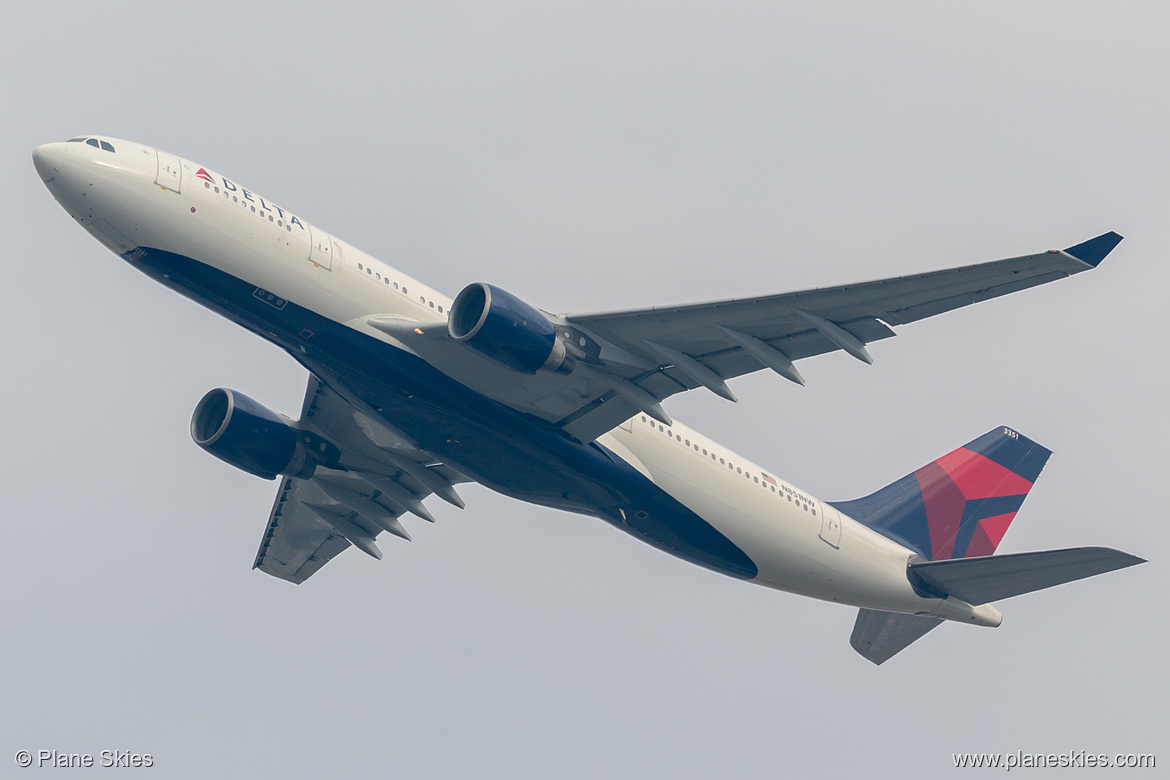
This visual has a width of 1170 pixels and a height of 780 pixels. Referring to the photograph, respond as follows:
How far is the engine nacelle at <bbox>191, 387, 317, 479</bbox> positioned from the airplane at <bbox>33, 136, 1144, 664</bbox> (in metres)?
0.05

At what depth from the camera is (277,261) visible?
26.3m

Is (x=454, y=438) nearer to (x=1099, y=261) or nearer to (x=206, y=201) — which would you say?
(x=206, y=201)

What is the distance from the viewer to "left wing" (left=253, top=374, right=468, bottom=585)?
32719 mm

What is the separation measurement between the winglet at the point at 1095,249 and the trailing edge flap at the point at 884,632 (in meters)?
16.0

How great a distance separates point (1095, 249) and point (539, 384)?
11.6 metres

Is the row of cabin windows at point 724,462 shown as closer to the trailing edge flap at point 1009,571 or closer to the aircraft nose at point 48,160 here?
the trailing edge flap at point 1009,571

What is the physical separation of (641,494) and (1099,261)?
11954mm

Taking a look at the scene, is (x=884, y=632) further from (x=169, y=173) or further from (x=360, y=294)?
(x=169, y=173)

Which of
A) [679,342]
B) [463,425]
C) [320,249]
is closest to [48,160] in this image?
[320,249]

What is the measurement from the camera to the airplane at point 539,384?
25500 mm

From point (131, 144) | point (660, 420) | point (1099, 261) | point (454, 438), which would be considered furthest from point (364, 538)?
point (1099, 261)

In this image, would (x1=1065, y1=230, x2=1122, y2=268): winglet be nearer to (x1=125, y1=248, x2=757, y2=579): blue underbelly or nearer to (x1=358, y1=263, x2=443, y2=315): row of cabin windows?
(x1=125, y1=248, x2=757, y2=579): blue underbelly

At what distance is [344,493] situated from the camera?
35.5 m

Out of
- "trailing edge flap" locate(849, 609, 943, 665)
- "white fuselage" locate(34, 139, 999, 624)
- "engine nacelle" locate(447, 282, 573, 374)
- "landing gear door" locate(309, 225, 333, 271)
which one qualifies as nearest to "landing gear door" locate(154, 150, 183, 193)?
"white fuselage" locate(34, 139, 999, 624)
